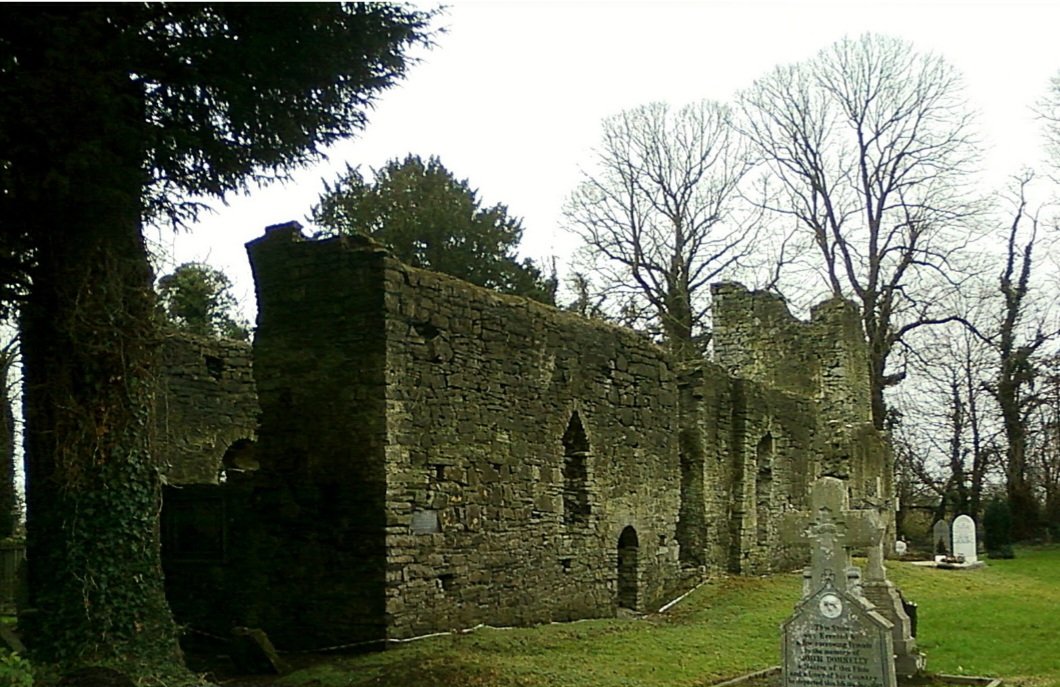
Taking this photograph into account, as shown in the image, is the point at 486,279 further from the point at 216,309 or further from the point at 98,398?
the point at 98,398

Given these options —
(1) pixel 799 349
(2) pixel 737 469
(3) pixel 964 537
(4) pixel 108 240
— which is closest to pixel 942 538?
(3) pixel 964 537

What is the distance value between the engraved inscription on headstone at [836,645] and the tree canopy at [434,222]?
27088mm

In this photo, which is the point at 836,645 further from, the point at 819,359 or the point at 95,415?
the point at 819,359

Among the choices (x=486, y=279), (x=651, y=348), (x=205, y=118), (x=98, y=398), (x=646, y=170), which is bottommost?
(x=98, y=398)

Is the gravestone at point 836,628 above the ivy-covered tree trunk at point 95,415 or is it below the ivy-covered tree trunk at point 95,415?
below

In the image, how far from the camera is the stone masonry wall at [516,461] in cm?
1254

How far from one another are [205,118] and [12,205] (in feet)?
6.07

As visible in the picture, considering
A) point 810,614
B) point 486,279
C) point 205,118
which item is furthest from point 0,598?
point 486,279

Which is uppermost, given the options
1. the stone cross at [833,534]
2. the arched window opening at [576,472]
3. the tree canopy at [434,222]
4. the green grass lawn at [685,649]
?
the tree canopy at [434,222]

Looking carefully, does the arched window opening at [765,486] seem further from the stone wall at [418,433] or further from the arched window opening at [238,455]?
the arched window opening at [238,455]

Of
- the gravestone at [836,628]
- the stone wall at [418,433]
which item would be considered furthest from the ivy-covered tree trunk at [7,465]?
the gravestone at [836,628]

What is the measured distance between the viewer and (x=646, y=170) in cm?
4062

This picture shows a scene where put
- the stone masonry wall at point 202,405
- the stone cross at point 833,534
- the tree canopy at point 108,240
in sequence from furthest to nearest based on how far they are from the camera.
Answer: the stone masonry wall at point 202,405 < the stone cross at point 833,534 < the tree canopy at point 108,240

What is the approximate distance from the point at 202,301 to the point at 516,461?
1615 cm
